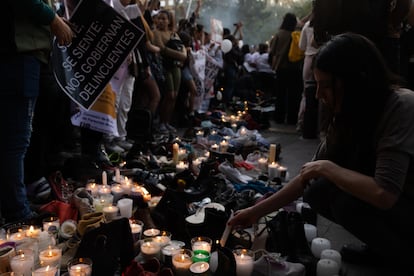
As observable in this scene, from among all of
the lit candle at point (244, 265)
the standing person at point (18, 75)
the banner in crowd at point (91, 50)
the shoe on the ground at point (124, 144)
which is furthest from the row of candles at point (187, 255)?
the shoe on the ground at point (124, 144)

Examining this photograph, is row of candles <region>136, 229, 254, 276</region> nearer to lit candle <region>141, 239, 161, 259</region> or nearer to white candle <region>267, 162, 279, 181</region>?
lit candle <region>141, 239, 161, 259</region>

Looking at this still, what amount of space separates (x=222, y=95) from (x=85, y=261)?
8.70 m

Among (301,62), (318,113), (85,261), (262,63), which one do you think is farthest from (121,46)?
(262,63)

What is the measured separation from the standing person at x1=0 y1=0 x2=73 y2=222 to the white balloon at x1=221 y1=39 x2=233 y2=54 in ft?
24.4

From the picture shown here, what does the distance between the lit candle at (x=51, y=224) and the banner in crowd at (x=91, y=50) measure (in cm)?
130

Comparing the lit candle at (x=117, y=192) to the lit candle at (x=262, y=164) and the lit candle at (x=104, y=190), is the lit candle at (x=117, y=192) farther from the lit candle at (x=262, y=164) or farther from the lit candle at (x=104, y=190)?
the lit candle at (x=262, y=164)

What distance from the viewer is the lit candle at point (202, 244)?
232 centimetres

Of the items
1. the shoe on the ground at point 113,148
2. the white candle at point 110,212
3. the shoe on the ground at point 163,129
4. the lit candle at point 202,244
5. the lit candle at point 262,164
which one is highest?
the lit candle at point 202,244

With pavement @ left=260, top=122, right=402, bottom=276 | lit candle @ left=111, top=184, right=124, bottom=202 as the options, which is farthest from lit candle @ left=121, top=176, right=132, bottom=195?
pavement @ left=260, top=122, right=402, bottom=276

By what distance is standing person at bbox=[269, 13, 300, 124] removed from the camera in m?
8.22

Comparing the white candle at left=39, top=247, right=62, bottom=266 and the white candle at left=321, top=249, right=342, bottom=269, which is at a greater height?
the white candle at left=39, top=247, right=62, bottom=266

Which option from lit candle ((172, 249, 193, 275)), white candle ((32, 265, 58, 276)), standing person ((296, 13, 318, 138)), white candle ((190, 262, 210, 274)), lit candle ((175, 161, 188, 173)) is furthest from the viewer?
standing person ((296, 13, 318, 138))

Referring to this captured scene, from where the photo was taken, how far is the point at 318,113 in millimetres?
7031

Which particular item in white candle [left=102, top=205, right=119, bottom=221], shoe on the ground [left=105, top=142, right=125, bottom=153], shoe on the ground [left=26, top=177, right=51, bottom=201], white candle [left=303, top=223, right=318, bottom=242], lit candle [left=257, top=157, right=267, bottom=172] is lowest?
lit candle [left=257, top=157, right=267, bottom=172]
